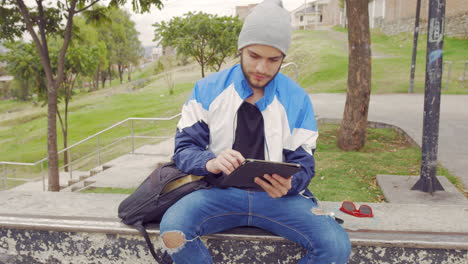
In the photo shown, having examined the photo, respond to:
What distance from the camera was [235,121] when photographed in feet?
7.32

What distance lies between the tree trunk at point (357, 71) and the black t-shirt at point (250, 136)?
518 centimetres

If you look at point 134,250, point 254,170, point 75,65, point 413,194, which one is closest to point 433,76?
point 413,194

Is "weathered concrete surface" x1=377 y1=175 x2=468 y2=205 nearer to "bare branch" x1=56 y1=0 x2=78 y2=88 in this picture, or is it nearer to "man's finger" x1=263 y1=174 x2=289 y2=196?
"man's finger" x1=263 y1=174 x2=289 y2=196

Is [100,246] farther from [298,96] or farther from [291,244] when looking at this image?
[298,96]

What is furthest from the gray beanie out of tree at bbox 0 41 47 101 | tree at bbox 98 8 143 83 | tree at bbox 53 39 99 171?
tree at bbox 98 8 143 83

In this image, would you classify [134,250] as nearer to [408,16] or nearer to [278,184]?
[278,184]

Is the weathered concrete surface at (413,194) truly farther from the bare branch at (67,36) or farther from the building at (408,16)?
the building at (408,16)

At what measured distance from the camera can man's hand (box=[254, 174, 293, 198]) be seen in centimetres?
192

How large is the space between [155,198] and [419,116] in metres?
9.80

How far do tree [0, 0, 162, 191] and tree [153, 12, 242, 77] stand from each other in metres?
11.2

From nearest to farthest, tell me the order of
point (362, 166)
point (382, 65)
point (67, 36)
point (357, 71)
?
1. point (362, 166)
2. point (357, 71)
3. point (67, 36)
4. point (382, 65)

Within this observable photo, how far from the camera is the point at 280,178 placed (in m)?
1.92

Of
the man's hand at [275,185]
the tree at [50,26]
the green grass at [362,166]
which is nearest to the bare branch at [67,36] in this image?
the tree at [50,26]

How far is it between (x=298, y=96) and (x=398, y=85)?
1660 centimetres
